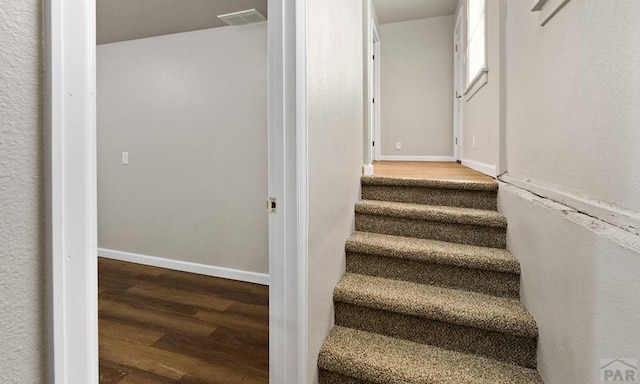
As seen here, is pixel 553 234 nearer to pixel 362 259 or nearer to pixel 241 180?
pixel 362 259

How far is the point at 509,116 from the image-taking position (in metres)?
2.00

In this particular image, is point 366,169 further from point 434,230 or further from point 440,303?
point 440,303

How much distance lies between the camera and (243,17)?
2.59 m

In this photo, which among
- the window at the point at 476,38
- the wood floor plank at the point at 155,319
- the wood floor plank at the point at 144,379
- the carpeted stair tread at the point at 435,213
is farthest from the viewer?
the window at the point at 476,38

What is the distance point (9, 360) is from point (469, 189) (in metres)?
2.29

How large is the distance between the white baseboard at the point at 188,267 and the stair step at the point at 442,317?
1.36 m

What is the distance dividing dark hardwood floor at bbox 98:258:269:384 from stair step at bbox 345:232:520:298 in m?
0.81

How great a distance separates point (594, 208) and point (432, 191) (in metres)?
1.28

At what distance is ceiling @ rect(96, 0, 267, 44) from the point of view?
95.6 inches

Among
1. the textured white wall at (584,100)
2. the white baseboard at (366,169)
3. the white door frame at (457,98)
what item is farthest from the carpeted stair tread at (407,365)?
the white door frame at (457,98)

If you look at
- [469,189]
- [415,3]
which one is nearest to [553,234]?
[469,189]

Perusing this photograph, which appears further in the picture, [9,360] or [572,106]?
[572,106]

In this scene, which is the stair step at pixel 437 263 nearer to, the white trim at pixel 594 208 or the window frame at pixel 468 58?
the white trim at pixel 594 208

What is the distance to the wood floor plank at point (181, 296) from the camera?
96.1 inches
